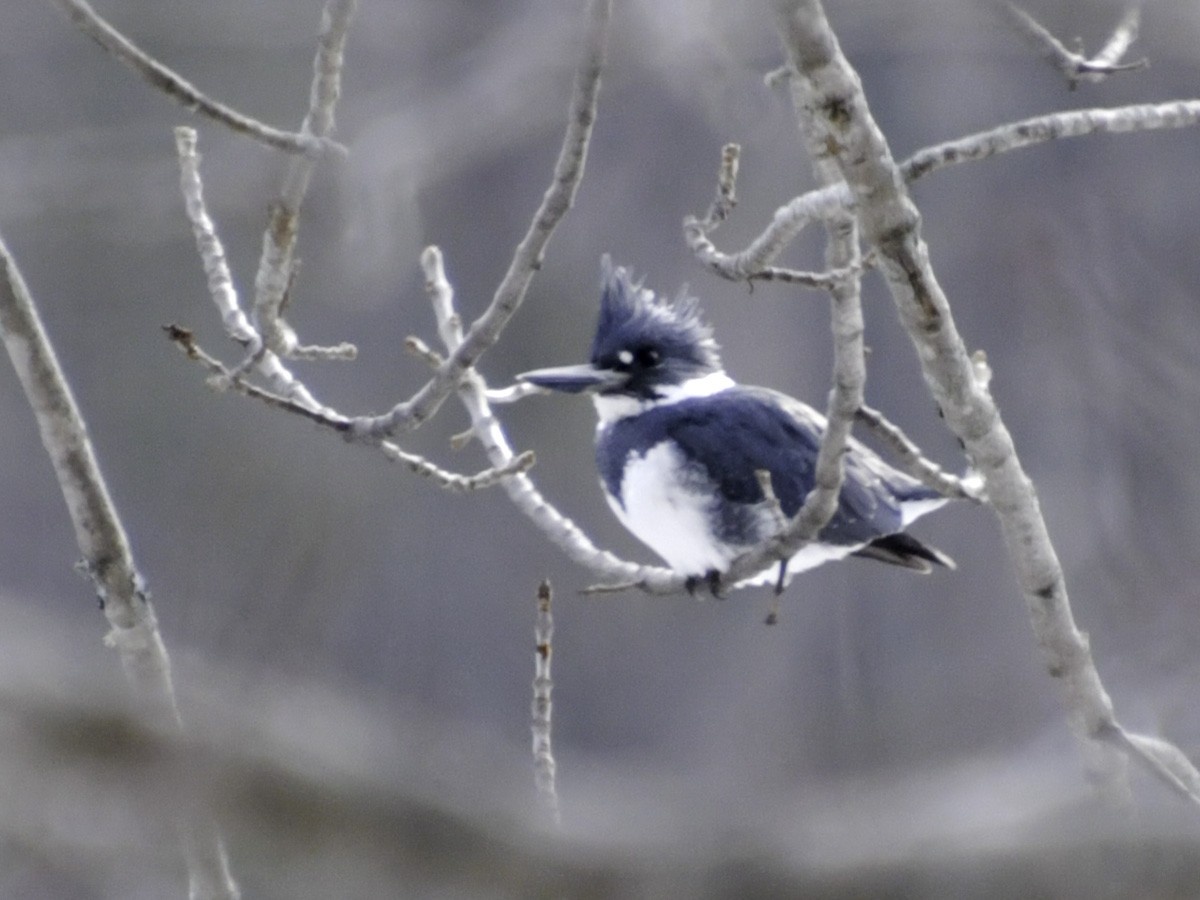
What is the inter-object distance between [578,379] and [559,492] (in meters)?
4.00

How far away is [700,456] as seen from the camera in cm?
400

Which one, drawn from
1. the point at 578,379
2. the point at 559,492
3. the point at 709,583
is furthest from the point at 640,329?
the point at 559,492

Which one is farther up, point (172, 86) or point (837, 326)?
point (172, 86)

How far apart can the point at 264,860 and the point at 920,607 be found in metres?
7.31

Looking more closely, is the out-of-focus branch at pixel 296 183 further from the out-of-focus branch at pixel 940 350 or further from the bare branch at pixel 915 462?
the bare branch at pixel 915 462

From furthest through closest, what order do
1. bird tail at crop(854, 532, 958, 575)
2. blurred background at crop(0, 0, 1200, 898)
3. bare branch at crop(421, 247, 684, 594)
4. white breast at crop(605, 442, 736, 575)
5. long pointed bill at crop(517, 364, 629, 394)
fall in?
bird tail at crop(854, 532, 958, 575) < long pointed bill at crop(517, 364, 629, 394) < white breast at crop(605, 442, 736, 575) < bare branch at crop(421, 247, 684, 594) < blurred background at crop(0, 0, 1200, 898)

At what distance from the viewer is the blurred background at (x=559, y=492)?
69 cm

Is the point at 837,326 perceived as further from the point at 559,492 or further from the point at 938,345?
the point at 559,492

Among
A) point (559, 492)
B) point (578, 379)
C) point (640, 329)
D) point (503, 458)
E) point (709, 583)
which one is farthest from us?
point (559, 492)

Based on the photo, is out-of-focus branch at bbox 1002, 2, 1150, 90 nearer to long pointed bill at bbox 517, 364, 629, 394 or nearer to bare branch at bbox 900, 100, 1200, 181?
bare branch at bbox 900, 100, 1200, 181

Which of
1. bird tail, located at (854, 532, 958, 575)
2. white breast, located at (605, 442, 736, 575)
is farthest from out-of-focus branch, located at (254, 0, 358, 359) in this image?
bird tail, located at (854, 532, 958, 575)

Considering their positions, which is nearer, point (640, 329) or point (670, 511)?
point (670, 511)

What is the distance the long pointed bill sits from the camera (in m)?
3.97

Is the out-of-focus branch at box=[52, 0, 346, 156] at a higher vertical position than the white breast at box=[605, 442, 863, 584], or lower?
higher
